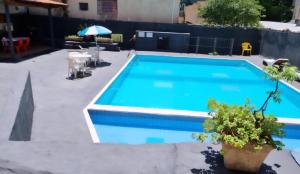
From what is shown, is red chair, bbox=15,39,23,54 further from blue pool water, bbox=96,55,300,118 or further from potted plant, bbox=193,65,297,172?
potted plant, bbox=193,65,297,172

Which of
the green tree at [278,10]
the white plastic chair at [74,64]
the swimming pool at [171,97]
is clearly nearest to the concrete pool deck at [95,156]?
the swimming pool at [171,97]

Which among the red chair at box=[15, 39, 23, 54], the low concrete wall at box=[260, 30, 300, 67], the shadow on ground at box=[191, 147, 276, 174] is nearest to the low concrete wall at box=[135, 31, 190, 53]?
the low concrete wall at box=[260, 30, 300, 67]

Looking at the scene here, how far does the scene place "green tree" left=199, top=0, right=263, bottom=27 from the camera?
21078 millimetres

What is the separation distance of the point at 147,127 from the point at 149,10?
1563cm

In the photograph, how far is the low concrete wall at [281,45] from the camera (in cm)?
1423

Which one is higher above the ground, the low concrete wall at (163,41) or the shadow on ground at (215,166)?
the low concrete wall at (163,41)

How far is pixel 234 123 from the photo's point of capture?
315 centimetres

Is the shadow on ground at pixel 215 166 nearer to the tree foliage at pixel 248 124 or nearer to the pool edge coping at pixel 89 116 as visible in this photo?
the tree foliage at pixel 248 124

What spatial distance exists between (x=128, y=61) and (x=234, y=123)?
1256cm

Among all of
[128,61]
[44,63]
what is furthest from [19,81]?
[128,61]

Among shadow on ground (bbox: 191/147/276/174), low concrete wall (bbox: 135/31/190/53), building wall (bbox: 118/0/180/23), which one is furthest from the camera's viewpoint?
building wall (bbox: 118/0/180/23)

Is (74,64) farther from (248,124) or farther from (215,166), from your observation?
(248,124)

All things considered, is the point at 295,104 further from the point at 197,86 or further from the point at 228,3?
the point at 228,3

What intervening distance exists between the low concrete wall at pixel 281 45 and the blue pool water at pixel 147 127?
8685 mm
